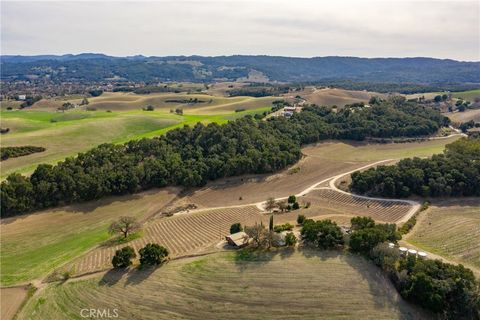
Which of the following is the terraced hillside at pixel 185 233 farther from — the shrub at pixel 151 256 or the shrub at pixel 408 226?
the shrub at pixel 408 226

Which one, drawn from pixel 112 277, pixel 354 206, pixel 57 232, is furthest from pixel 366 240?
pixel 57 232

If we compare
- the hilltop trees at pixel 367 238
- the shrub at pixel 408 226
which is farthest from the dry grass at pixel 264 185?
the hilltop trees at pixel 367 238

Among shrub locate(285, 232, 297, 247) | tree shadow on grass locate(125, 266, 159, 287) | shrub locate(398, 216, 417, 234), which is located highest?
shrub locate(285, 232, 297, 247)

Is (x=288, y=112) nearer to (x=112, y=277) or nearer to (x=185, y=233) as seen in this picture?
(x=185, y=233)

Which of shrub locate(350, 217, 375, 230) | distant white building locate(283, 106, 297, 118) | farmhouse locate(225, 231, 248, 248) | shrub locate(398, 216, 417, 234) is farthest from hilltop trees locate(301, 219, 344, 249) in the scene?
distant white building locate(283, 106, 297, 118)

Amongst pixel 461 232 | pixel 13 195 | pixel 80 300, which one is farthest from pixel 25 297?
pixel 461 232

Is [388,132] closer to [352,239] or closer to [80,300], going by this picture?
[352,239]

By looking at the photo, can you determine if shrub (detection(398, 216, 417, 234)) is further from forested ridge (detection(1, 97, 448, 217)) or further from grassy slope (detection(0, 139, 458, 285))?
forested ridge (detection(1, 97, 448, 217))
